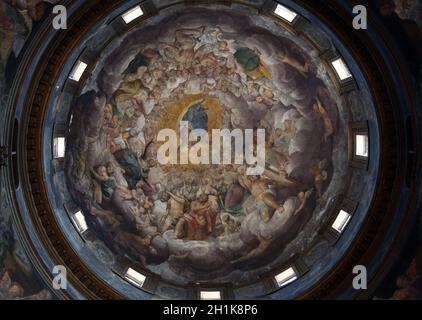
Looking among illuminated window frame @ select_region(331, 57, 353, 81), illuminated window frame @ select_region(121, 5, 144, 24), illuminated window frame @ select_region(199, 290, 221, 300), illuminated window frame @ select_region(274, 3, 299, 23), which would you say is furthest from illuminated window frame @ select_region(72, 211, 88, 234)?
illuminated window frame @ select_region(331, 57, 353, 81)

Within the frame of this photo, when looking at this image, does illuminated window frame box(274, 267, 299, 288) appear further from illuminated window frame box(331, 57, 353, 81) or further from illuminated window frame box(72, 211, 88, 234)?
illuminated window frame box(72, 211, 88, 234)

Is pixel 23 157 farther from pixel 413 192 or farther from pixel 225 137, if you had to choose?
pixel 413 192

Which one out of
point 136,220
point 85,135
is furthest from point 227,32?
point 136,220

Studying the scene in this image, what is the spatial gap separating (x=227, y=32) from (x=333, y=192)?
7461 millimetres

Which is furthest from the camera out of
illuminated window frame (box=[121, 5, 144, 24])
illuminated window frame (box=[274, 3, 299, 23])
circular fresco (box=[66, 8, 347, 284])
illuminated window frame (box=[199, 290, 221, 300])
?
circular fresco (box=[66, 8, 347, 284])

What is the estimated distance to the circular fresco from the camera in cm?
2111

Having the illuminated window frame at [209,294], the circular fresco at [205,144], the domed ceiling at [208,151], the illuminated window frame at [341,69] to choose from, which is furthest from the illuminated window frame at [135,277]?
the illuminated window frame at [341,69]

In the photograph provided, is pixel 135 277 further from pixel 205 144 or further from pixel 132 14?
pixel 132 14

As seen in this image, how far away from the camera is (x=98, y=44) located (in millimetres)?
19328

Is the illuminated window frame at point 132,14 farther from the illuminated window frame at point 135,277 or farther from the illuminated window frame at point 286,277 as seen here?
the illuminated window frame at point 286,277

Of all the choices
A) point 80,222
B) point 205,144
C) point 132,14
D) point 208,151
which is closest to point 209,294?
point 80,222

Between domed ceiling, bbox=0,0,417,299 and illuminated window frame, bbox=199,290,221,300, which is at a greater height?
domed ceiling, bbox=0,0,417,299

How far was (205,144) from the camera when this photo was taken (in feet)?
82.0

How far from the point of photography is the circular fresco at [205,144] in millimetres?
21109
